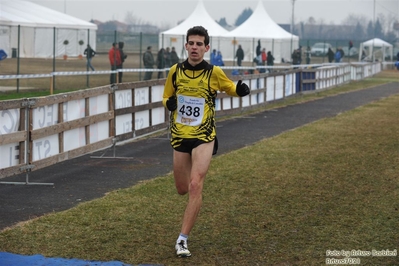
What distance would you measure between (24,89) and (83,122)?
19.7 meters

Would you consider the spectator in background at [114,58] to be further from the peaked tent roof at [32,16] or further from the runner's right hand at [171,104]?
the runner's right hand at [171,104]

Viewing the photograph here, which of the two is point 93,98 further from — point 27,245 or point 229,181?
point 27,245

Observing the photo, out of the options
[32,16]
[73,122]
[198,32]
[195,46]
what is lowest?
[73,122]

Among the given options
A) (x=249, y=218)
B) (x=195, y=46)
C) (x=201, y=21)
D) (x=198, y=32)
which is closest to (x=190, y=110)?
(x=195, y=46)

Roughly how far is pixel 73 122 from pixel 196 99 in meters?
4.74

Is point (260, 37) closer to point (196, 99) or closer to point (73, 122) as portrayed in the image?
point (73, 122)

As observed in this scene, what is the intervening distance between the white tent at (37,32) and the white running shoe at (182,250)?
2392 cm

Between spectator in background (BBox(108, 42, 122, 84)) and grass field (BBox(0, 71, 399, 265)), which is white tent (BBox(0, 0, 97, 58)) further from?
grass field (BBox(0, 71, 399, 265))

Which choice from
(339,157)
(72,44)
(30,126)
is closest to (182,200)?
(30,126)

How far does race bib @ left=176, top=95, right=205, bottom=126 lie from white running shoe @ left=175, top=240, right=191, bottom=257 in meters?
1.12

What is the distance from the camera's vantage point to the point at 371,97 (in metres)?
33.3

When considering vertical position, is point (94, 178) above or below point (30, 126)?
below

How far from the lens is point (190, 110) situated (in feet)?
25.5

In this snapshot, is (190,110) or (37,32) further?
(37,32)
